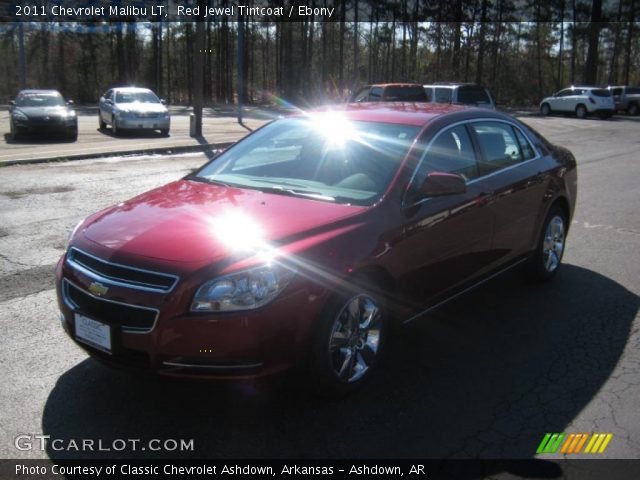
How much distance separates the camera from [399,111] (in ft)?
15.7

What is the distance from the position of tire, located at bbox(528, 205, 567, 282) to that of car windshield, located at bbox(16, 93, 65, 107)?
17.2 metres

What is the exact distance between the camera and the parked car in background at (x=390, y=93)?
20078 mm

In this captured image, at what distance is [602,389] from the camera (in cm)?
375

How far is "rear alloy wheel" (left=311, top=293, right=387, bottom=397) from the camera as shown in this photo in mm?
3326

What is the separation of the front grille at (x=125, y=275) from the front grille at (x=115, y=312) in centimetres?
10

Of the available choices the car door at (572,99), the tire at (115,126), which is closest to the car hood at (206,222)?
the tire at (115,126)

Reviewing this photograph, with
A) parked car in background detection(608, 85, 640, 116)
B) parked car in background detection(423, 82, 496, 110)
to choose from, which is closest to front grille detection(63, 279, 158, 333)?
parked car in background detection(423, 82, 496, 110)

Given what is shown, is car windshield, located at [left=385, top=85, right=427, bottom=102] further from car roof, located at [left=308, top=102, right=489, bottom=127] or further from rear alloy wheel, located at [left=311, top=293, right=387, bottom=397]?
rear alloy wheel, located at [left=311, top=293, right=387, bottom=397]

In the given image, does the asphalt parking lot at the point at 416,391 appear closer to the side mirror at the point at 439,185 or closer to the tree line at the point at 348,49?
the side mirror at the point at 439,185

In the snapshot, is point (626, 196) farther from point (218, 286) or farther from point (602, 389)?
point (218, 286)

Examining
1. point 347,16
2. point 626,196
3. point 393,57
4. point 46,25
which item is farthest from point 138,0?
point 626,196

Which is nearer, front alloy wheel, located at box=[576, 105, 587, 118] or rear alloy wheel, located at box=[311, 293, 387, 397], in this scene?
rear alloy wheel, located at box=[311, 293, 387, 397]

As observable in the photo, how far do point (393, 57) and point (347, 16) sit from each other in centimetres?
623

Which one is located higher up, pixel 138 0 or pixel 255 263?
pixel 138 0
